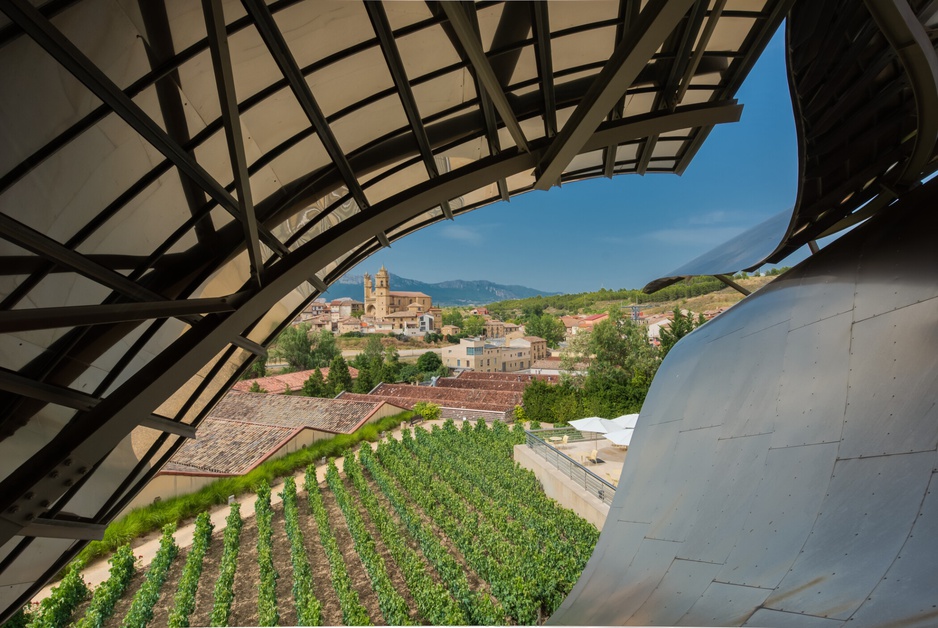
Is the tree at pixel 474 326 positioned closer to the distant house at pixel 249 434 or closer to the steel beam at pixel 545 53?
the distant house at pixel 249 434

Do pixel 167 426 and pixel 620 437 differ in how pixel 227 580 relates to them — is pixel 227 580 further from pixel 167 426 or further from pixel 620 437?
pixel 620 437

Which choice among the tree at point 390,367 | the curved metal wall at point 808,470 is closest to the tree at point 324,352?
the tree at point 390,367

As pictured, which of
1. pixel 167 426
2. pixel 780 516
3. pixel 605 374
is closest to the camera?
pixel 780 516

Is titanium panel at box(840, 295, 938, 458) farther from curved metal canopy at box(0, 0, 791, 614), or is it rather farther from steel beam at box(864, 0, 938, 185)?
curved metal canopy at box(0, 0, 791, 614)

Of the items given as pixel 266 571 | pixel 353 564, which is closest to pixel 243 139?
pixel 266 571

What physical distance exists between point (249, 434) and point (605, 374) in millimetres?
Answer: 33450

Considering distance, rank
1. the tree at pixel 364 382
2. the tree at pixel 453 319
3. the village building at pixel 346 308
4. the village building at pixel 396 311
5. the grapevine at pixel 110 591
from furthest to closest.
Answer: the village building at pixel 346 308 → the tree at pixel 453 319 → the village building at pixel 396 311 → the tree at pixel 364 382 → the grapevine at pixel 110 591

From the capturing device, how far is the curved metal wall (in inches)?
105

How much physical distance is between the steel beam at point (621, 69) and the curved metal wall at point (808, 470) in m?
2.81

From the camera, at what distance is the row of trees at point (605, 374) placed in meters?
35.4

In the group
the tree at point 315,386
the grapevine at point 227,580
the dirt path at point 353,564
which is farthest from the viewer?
the tree at point 315,386

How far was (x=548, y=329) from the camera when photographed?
294 feet

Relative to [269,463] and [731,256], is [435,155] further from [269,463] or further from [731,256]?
[269,463]

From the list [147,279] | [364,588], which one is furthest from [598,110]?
[364,588]
